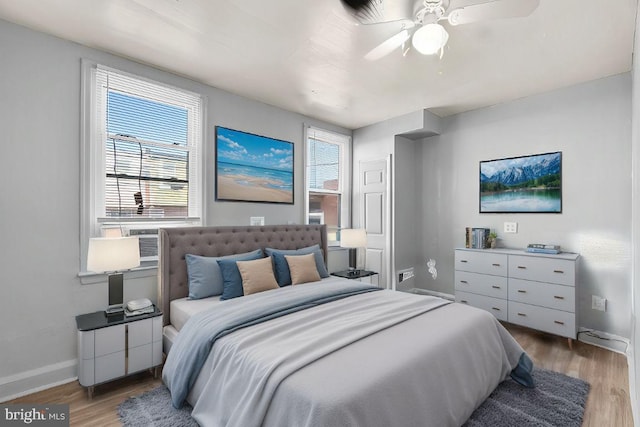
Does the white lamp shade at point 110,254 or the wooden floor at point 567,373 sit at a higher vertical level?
the white lamp shade at point 110,254

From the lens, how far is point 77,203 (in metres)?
2.55

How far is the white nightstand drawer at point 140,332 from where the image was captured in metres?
2.36

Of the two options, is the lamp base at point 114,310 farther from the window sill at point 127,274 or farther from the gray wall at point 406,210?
the gray wall at point 406,210

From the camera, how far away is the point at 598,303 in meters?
3.20

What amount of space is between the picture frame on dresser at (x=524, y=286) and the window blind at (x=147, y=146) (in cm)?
328

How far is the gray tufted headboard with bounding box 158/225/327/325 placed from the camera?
2.81 metres

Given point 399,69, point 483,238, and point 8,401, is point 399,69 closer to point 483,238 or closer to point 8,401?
point 483,238

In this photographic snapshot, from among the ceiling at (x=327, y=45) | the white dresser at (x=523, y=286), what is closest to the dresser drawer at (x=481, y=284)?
the white dresser at (x=523, y=286)

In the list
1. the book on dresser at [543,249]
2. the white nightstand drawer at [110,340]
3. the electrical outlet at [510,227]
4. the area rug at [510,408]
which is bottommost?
the area rug at [510,408]

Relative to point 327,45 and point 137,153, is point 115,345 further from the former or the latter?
point 327,45

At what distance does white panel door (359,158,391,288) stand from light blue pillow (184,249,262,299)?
2.51m

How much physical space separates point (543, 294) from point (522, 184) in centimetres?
132

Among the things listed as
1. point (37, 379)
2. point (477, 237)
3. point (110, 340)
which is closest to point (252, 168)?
point (110, 340)

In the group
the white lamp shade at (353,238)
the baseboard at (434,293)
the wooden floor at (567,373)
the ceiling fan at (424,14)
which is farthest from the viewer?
the baseboard at (434,293)
